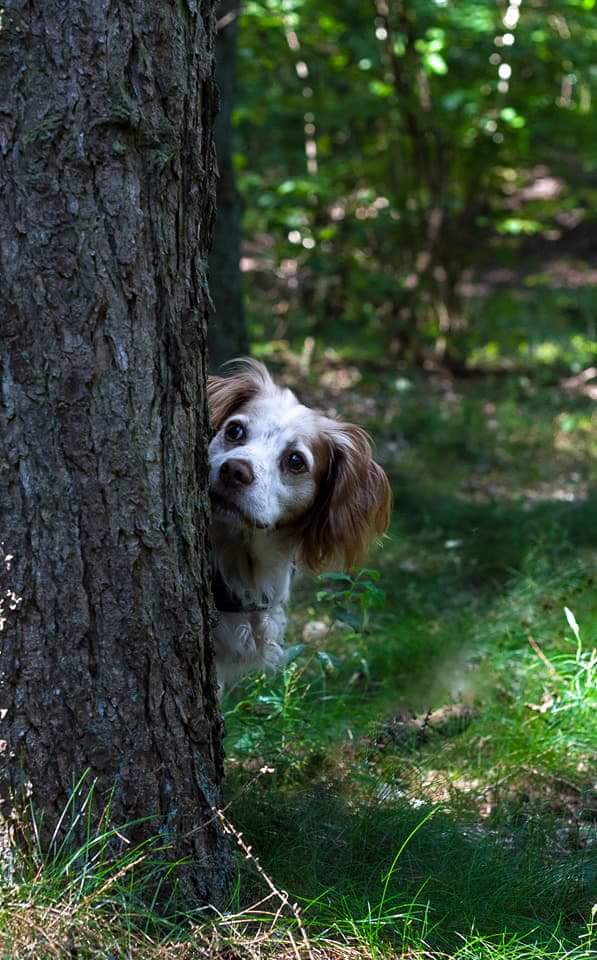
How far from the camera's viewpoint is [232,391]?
12.0 ft

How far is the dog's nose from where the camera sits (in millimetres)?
3109

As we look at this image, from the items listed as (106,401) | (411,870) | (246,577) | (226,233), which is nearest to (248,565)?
(246,577)

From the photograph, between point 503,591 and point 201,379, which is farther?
point 503,591

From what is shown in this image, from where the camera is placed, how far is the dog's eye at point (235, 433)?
3.41m

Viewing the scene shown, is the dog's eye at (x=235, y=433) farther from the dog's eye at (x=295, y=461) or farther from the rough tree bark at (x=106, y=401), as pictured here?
the rough tree bark at (x=106, y=401)

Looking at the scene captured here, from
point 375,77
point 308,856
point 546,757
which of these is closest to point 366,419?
point 375,77

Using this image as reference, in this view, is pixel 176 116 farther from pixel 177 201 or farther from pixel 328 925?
pixel 328 925

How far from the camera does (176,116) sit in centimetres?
212

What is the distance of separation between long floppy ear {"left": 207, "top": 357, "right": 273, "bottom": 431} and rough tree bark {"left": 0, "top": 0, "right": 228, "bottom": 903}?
51.1 inches

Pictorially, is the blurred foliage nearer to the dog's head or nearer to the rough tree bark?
the dog's head

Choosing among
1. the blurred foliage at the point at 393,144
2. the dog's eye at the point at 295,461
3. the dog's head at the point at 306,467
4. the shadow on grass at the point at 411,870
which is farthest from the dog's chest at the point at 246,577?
the blurred foliage at the point at 393,144

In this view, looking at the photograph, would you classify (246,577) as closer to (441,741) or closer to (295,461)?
(295,461)

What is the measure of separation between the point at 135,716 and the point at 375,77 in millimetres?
7842

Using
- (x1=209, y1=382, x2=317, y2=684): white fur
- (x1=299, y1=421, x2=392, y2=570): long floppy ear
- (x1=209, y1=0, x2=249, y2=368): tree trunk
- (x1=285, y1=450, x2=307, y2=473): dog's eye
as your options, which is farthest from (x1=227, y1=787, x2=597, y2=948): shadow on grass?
(x1=209, y1=0, x2=249, y2=368): tree trunk
